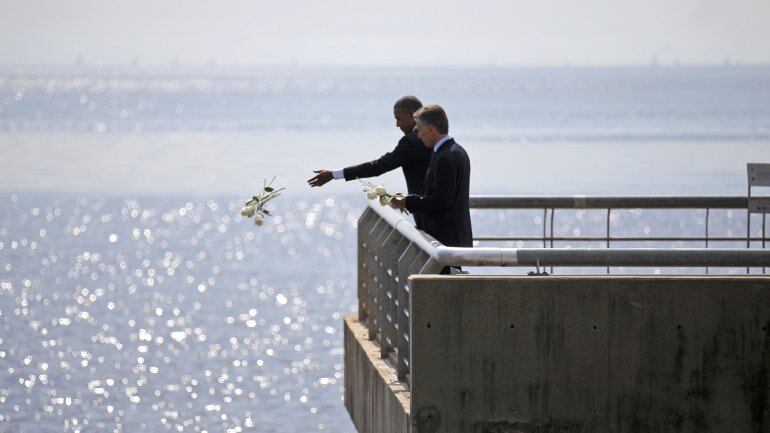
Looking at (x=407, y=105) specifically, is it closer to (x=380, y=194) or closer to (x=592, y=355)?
(x=380, y=194)

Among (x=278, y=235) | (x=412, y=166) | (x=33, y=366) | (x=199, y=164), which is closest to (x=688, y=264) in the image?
(x=412, y=166)

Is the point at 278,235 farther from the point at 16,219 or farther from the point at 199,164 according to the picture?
the point at 199,164

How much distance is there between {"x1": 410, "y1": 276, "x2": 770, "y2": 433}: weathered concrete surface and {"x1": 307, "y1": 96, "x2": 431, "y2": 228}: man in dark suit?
1.75 metres

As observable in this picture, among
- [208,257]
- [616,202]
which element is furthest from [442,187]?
[208,257]

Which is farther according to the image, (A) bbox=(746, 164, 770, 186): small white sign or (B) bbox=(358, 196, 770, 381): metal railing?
(A) bbox=(746, 164, 770, 186): small white sign

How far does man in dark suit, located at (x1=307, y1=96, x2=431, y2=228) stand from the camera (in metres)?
9.73

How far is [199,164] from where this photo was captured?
315ft

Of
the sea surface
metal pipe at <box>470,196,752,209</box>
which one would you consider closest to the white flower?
metal pipe at <box>470,196,752,209</box>

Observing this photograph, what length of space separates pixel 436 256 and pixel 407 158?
195cm

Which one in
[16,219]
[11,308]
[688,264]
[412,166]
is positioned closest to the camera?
[688,264]

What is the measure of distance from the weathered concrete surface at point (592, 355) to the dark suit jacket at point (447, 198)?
3.34 feet

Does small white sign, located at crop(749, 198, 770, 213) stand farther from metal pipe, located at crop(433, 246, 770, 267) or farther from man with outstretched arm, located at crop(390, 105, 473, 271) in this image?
metal pipe, located at crop(433, 246, 770, 267)

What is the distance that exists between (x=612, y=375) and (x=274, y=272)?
3708 centimetres

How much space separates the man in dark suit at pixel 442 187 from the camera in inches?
345
